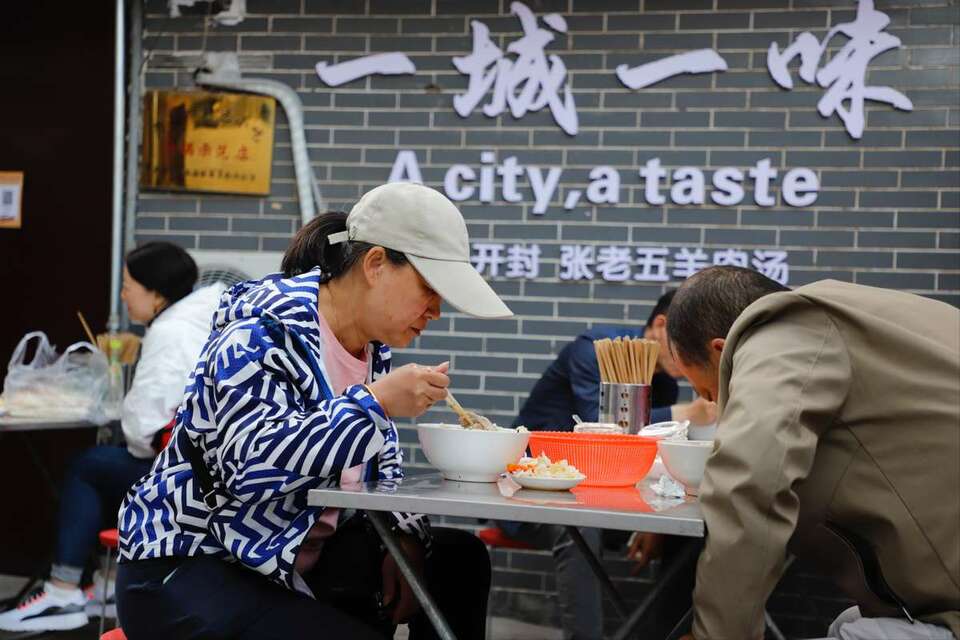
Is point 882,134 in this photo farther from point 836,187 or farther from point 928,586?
point 928,586

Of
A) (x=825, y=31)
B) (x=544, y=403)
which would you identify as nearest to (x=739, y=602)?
(x=544, y=403)

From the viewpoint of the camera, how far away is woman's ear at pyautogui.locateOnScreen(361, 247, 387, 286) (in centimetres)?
246

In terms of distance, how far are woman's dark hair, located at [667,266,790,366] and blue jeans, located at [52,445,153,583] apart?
3158 mm

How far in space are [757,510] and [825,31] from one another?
3941mm

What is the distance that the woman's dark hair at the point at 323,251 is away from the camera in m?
2.53

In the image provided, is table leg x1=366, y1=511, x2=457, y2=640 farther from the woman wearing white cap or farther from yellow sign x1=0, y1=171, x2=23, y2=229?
yellow sign x1=0, y1=171, x2=23, y2=229

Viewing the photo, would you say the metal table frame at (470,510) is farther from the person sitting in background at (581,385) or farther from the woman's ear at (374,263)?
the person sitting in background at (581,385)

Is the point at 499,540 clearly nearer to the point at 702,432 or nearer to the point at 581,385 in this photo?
the point at 581,385

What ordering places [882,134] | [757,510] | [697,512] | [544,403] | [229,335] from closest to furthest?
[757,510] → [697,512] → [229,335] → [544,403] → [882,134]

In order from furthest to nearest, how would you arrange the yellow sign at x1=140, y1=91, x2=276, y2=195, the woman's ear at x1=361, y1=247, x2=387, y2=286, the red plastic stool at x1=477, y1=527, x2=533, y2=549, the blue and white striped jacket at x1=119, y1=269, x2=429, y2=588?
the yellow sign at x1=140, y1=91, x2=276, y2=195
the red plastic stool at x1=477, y1=527, x2=533, y2=549
the woman's ear at x1=361, y1=247, x2=387, y2=286
the blue and white striped jacket at x1=119, y1=269, x2=429, y2=588

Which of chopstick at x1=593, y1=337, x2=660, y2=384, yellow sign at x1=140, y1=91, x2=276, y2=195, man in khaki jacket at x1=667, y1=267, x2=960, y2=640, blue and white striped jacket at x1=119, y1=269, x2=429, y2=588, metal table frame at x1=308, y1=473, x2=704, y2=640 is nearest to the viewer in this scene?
man in khaki jacket at x1=667, y1=267, x2=960, y2=640

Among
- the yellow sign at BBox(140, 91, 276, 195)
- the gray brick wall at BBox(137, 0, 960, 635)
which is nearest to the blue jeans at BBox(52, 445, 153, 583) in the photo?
the gray brick wall at BBox(137, 0, 960, 635)

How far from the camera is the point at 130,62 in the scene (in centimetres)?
586

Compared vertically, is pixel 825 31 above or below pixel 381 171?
above
